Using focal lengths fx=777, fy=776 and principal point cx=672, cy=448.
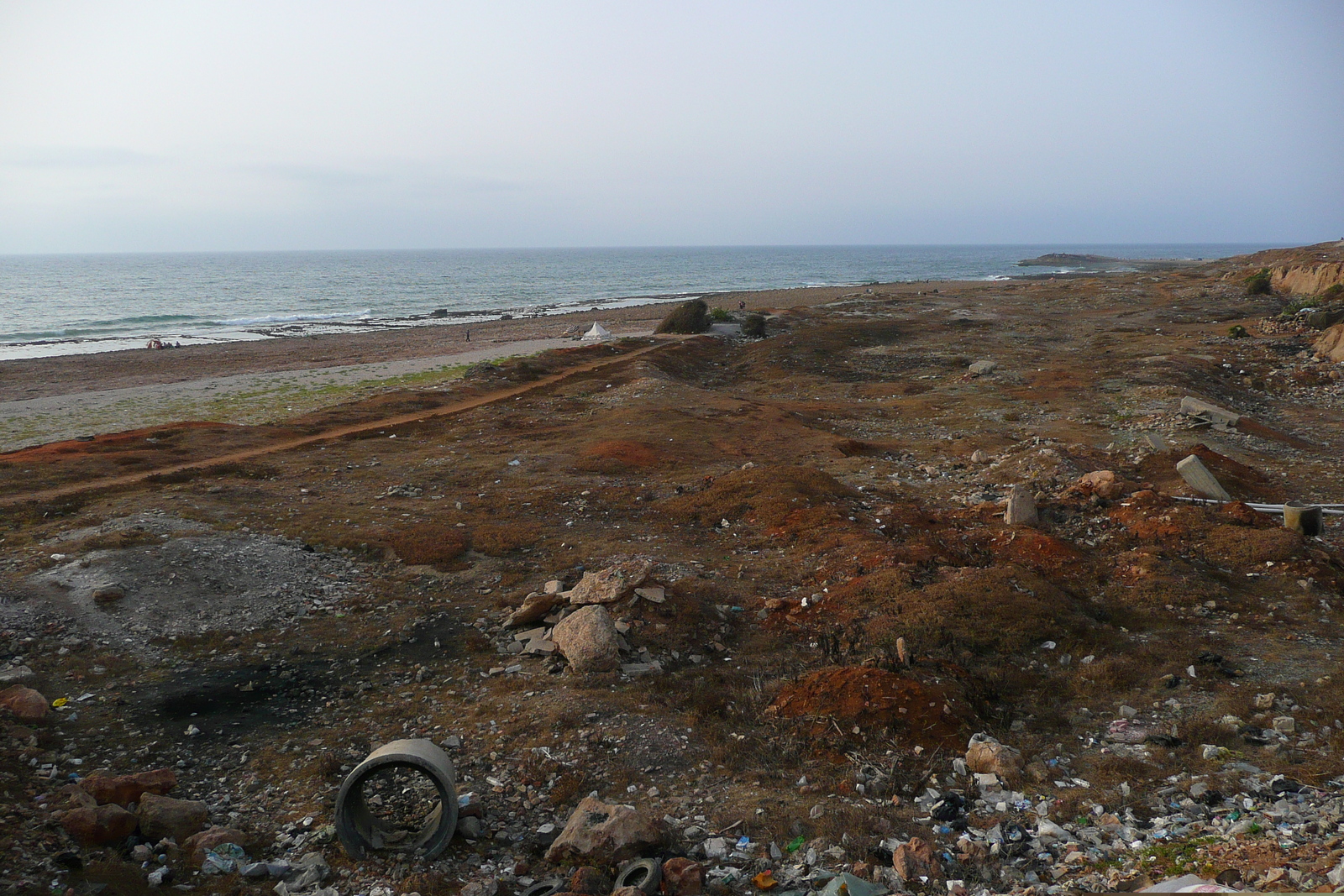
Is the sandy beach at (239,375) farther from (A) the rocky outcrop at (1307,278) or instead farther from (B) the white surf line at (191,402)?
(A) the rocky outcrop at (1307,278)

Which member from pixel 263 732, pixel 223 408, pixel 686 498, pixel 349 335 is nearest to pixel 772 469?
pixel 686 498

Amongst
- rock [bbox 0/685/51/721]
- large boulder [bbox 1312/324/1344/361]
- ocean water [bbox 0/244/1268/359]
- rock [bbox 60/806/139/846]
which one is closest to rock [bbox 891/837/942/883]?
rock [bbox 60/806/139/846]

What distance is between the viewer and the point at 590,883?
5781 millimetres

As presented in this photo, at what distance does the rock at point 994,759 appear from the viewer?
6.89 metres

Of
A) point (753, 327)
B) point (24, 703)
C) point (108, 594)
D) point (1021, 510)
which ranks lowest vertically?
point (24, 703)

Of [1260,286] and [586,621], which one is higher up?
[1260,286]

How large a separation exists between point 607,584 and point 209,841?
197 inches

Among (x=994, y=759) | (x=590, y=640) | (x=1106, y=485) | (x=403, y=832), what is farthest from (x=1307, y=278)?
(x=403, y=832)

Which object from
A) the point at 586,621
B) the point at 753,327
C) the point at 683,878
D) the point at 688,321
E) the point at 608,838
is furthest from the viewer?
the point at 688,321

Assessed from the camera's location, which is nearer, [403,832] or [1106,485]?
[403,832]

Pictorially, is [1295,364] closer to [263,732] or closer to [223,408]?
[263,732]

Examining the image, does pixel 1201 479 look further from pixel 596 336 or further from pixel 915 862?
pixel 596 336

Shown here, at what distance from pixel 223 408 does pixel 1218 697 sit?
→ 2863cm

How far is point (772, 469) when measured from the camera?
15.7 metres
